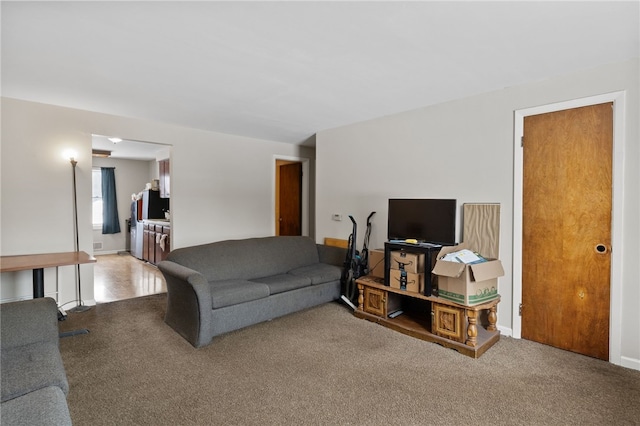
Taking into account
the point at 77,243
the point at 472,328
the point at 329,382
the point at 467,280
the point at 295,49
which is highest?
the point at 295,49

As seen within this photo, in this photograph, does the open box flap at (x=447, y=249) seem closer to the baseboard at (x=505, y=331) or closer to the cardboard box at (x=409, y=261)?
the cardboard box at (x=409, y=261)

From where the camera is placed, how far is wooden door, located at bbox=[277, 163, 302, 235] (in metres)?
6.62

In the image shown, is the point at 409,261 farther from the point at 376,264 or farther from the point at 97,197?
the point at 97,197

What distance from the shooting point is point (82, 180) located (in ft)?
13.1

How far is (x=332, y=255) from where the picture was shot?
4590 mm

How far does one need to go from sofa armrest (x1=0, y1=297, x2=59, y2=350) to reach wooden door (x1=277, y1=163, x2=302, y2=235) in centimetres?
463

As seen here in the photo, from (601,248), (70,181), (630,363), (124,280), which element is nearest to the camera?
(630,363)

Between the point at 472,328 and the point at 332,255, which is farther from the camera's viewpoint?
the point at 332,255

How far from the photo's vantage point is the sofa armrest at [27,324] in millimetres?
1865

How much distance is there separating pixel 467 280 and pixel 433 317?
507 mm

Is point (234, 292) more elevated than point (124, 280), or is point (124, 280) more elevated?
point (234, 292)

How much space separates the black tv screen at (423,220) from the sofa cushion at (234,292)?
1578mm

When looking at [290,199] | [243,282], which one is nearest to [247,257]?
[243,282]

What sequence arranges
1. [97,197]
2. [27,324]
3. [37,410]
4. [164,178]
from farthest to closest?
[97,197] → [164,178] → [27,324] → [37,410]
